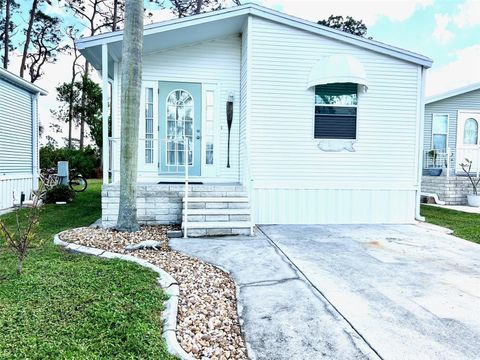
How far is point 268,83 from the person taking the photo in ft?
22.5

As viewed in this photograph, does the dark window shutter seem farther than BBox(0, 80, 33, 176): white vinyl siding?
No

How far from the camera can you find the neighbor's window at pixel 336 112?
23.1ft

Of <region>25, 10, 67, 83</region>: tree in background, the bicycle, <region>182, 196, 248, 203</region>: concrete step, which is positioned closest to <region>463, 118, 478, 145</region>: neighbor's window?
<region>182, 196, 248, 203</region>: concrete step

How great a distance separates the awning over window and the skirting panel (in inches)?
87.5

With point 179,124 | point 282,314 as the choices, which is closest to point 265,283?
point 282,314

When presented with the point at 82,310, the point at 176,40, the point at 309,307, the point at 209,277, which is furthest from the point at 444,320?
the point at 176,40

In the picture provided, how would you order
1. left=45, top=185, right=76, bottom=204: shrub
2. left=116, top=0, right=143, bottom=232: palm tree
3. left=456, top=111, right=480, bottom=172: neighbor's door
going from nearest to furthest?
left=116, top=0, right=143, bottom=232: palm tree < left=45, top=185, right=76, bottom=204: shrub < left=456, top=111, right=480, bottom=172: neighbor's door

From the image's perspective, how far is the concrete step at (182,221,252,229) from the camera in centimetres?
545

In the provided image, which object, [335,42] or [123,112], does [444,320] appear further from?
[335,42]

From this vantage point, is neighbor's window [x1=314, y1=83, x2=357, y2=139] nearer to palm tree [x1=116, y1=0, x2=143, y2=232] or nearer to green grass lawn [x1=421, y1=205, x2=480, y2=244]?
green grass lawn [x1=421, y1=205, x2=480, y2=244]

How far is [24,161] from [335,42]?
8.98 meters

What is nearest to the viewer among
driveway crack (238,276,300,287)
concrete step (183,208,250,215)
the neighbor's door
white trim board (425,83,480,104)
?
driveway crack (238,276,300,287)

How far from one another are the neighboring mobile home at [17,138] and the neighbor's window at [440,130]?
44.8 ft

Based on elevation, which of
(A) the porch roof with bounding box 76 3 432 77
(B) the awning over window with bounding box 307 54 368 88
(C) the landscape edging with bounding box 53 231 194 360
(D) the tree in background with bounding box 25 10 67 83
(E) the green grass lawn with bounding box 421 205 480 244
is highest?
(D) the tree in background with bounding box 25 10 67 83
